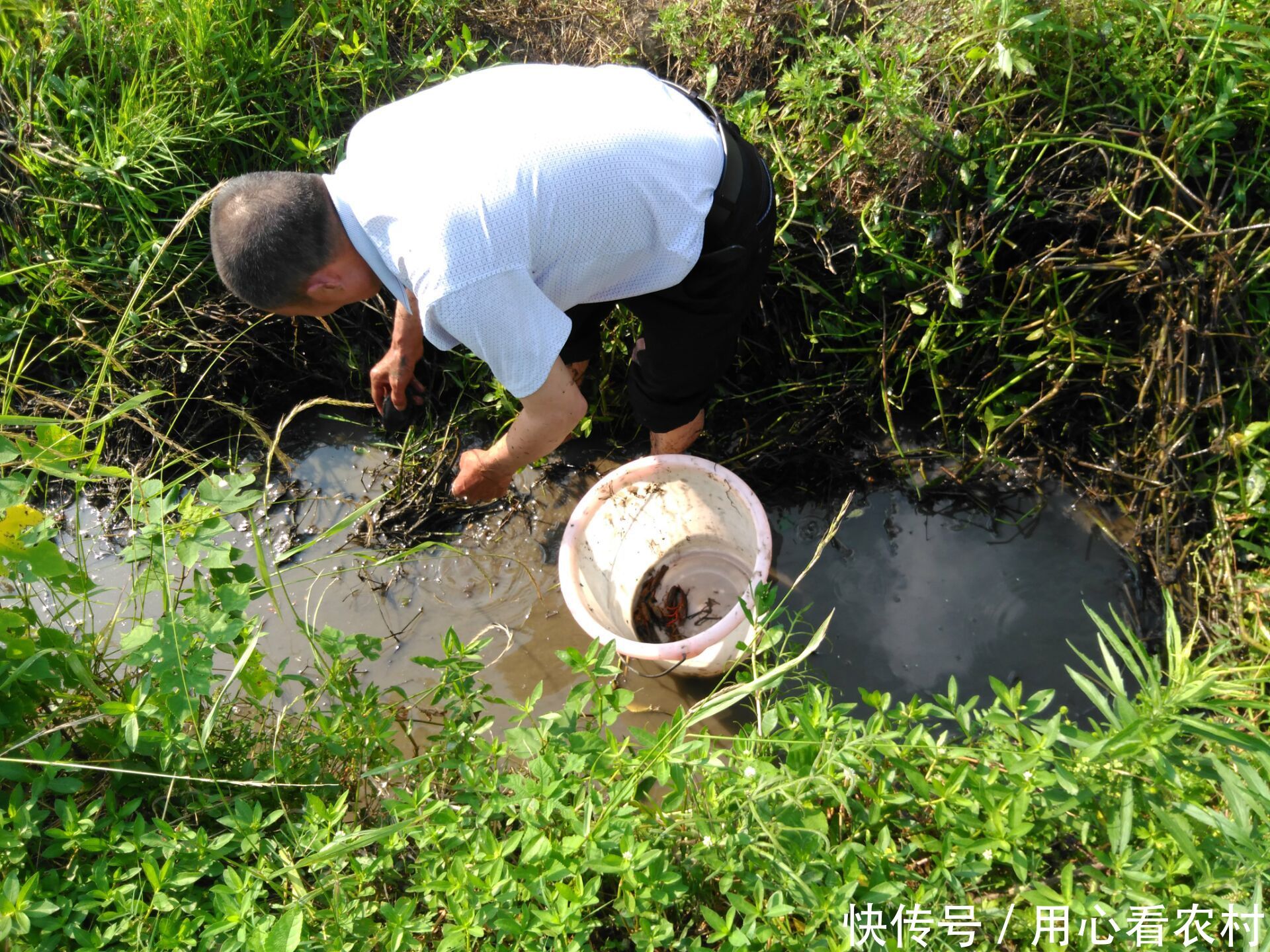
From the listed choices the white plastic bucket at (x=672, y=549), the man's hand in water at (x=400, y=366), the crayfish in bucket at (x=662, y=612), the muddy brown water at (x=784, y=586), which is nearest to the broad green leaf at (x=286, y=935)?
the white plastic bucket at (x=672, y=549)

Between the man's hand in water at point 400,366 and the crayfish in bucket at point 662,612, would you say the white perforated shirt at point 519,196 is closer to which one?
the man's hand in water at point 400,366

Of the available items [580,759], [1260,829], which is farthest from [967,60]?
[580,759]

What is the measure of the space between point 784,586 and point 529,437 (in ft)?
3.93

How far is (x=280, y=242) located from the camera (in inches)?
68.7

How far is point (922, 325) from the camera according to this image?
8.83 ft

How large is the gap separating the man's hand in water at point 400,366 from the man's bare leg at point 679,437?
32.8 inches

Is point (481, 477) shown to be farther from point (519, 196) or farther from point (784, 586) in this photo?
point (784, 586)

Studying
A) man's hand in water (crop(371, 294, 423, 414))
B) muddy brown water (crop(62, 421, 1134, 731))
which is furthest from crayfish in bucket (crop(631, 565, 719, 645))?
man's hand in water (crop(371, 294, 423, 414))

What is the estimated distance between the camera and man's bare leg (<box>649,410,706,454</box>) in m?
2.70

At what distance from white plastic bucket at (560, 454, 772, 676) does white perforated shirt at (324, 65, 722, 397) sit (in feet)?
2.29

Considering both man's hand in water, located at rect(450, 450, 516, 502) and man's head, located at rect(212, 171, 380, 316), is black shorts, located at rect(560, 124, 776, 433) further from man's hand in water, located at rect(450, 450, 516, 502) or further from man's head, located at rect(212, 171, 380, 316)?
man's head, located at rect(212, 171, 380, 316)

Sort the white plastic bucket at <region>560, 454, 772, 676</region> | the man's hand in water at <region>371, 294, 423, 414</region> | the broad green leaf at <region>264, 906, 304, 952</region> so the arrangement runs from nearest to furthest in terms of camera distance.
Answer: the broad green leaf at <region>264, 906, 304, 952</region> → the white plastic bucket at <region>560, 454, 772, 676</region> → the man's hand in water at <region>371, 294, 423, 414</region>

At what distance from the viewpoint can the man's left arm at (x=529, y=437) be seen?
6.15ft

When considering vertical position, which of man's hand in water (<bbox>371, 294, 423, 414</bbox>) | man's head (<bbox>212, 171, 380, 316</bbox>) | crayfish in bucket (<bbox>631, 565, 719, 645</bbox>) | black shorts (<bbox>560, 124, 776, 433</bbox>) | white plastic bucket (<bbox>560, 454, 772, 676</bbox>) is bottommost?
crayfish in bucket (<bbox>631, 565, 719, 645</bbox>)
